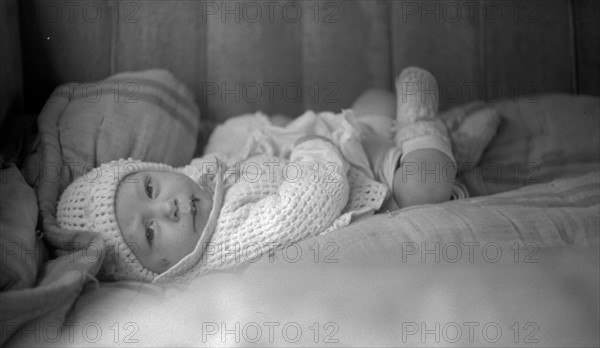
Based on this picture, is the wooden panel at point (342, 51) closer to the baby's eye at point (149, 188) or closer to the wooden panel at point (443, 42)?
the wooden panel at point (443, 42)

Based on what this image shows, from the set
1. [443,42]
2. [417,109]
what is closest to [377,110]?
[417,109]

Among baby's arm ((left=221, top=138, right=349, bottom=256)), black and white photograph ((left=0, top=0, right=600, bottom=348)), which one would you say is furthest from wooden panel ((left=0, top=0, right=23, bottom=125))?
baby's arm ((left=221, top=138, right=349, bottom=256))

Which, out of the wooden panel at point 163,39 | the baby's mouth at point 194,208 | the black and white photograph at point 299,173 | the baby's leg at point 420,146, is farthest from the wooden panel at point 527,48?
the baby's mouth at point 194,208

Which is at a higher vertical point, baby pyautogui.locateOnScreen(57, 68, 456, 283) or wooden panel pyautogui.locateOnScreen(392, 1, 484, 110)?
wooden panel pyautogui.locateOnScreen(392, 1, 484, 110)

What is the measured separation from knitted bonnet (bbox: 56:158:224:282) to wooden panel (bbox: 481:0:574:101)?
27.2 inches

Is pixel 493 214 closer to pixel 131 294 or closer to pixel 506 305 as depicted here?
pixel 506 305

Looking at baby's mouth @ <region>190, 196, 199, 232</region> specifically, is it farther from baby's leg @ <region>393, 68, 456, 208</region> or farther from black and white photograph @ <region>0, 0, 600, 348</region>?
baby's leg @ <region>393, 68, 456, 208</region>

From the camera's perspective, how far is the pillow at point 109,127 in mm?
918

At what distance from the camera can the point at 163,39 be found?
1105 millimetres

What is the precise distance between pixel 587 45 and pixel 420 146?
0.50 m

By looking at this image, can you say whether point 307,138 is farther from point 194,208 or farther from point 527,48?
point 527,48

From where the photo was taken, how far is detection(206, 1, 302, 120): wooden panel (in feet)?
3.66

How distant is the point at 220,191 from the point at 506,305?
1.53ft

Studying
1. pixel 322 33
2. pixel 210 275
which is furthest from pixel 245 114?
pixel 210 275
